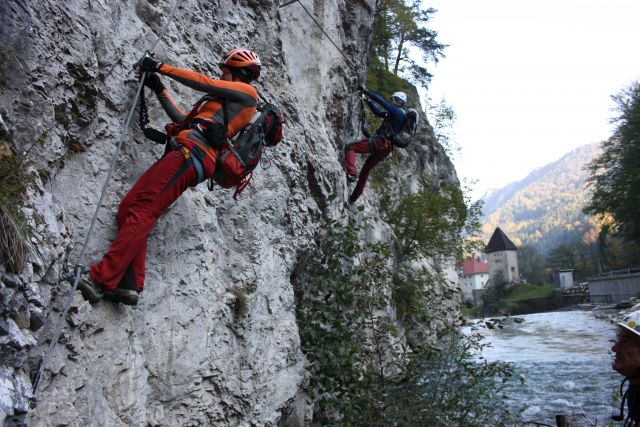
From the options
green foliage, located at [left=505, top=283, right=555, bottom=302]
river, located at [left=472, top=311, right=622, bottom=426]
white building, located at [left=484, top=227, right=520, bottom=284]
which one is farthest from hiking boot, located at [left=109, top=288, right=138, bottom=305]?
white building, located at [left=484, top=227, right=520, bottom=284]

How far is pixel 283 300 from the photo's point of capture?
561 cm

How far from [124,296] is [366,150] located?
23.6 ft

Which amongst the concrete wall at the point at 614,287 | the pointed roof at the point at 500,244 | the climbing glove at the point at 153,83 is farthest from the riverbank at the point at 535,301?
the climbing glove at the point at 153,83

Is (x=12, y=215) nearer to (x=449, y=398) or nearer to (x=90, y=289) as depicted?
(x=90, y=289)

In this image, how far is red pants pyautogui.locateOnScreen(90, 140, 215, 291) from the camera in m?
3.37

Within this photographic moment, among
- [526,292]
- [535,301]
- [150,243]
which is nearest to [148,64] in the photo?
[150,243]

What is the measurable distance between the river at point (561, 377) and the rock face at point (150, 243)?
10.2ft

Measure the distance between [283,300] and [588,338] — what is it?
15.5 meters

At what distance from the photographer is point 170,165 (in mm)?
3740

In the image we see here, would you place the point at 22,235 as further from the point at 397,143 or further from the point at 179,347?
the point at 397,143

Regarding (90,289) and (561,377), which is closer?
(90,289)

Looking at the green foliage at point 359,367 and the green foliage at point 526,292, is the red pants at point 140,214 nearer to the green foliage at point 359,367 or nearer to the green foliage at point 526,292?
the green foliage at point 359,367

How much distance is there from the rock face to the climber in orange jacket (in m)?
0.17

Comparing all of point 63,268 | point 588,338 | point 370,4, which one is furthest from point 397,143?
point 588,338
